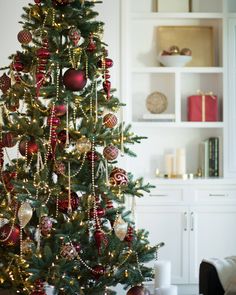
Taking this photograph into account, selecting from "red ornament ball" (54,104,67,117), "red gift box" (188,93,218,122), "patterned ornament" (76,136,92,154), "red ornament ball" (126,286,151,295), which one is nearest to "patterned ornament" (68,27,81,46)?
"red ornament ball" (54,104,67,117)

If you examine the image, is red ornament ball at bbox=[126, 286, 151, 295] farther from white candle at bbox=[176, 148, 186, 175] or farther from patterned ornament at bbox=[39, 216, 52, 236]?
white candle at bbox=[176, 148, 186, 175]

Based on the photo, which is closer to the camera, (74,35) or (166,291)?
(166,291)

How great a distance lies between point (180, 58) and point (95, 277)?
2519 millimetres

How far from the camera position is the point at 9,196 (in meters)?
3.08

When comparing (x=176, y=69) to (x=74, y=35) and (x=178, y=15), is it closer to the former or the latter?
(x=178, y=15)

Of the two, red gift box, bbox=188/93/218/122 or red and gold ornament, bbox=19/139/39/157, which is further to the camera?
red gift box, bbox=188/93/218/122

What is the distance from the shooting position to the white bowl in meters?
5.07

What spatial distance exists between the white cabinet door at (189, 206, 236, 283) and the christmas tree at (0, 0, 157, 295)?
188 centimetres

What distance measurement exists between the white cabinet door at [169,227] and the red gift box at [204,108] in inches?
29.9

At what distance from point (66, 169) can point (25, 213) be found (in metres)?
0.30

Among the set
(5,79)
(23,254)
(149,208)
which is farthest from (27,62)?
(149,208)

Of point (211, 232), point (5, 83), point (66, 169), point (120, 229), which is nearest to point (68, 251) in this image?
point (120, 229)

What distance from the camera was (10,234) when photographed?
2.97m

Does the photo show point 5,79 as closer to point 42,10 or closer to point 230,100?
point 42,10
